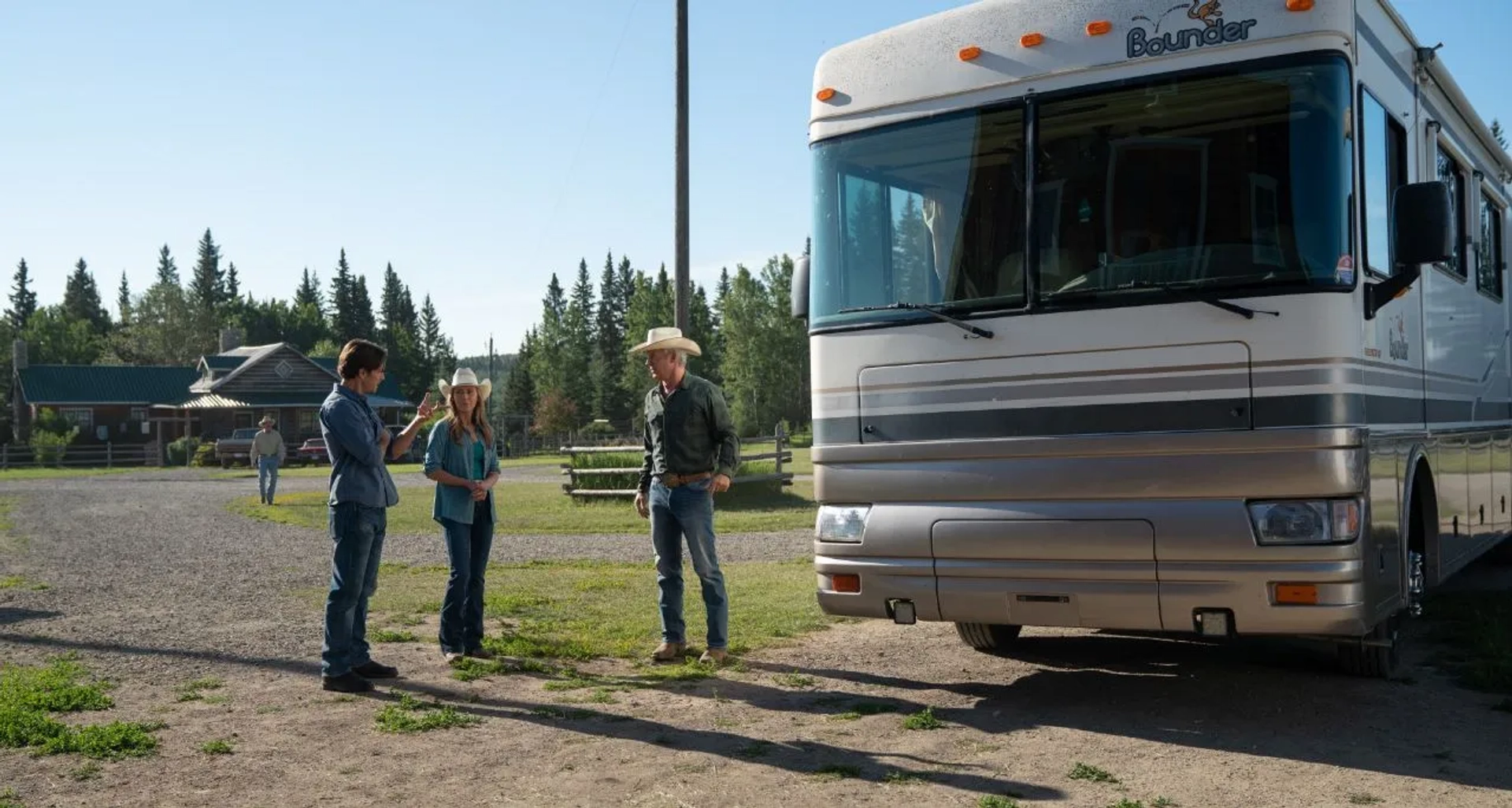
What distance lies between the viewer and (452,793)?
5438mm

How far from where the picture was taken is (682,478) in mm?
8172

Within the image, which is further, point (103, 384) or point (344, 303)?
point (344, 303)

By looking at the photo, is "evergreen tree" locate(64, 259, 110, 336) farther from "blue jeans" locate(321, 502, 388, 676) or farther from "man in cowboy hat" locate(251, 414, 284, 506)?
"blue jeans" locate(321, 502, 388, 676)

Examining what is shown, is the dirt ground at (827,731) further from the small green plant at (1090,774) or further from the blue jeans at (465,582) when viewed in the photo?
the blue jeans at (465,582)

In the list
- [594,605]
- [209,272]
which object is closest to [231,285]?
[209,272]

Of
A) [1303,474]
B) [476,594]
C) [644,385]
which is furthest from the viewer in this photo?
[644,385]

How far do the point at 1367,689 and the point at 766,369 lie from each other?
93.0 meters

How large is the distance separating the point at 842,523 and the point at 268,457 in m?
23.2

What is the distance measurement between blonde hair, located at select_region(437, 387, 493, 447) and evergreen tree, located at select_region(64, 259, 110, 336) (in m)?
169

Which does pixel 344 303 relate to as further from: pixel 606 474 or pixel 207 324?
pixel 606 474

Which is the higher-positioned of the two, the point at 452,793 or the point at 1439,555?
the point at 1439,555

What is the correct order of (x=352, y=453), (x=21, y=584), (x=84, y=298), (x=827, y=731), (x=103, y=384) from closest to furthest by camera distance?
(x=827, y=731)
(x=352, y=453)
(x=21, y=584)
(x=103, y=384)
(x=84, y=298)

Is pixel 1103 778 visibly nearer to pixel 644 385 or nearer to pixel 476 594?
pixel 476 594

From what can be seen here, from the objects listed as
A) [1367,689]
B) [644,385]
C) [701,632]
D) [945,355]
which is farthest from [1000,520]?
[644,385]
